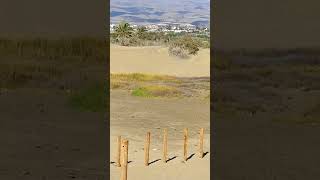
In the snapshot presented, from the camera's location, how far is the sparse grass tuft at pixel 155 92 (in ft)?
100

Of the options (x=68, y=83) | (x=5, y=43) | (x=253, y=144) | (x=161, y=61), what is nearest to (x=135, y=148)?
(x=253, y=144)

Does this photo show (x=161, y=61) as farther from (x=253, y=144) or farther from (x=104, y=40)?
(x=253, y=144)

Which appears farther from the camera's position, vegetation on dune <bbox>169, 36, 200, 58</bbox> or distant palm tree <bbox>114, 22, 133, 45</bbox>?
distant palm tree <bbox>114, 22, 133, 45</bbox>

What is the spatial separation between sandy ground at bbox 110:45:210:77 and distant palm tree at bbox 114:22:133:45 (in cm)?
404

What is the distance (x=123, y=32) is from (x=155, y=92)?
3065 cm

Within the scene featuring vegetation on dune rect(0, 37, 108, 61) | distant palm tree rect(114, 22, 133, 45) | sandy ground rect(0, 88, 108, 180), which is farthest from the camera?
distant palm tree rect(114, 22, 133, 45)

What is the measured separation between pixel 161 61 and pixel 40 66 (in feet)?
62.1

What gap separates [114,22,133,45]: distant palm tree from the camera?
5944 centimetres

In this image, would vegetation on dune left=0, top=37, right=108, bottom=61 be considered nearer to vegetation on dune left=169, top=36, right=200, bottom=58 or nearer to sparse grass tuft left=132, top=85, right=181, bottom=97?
sparse grass tuft left=132, top=85, right=181, bottom=97

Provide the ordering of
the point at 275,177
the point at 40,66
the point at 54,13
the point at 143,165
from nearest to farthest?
1. the point at 275,177
2. the point at 143,165
3. the point at 40,66
4. the point at 54,13

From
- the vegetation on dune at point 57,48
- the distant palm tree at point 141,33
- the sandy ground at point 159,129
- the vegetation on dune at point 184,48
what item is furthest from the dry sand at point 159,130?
the distant palm tree at point 141,33

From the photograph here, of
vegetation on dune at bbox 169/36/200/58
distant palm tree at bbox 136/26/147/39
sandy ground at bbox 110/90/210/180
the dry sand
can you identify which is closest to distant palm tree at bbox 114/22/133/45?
distant palm tree at bbox 136/26/147/39

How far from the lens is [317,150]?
17.0 m

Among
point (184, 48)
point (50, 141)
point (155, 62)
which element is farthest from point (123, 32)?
point (50, 141)
